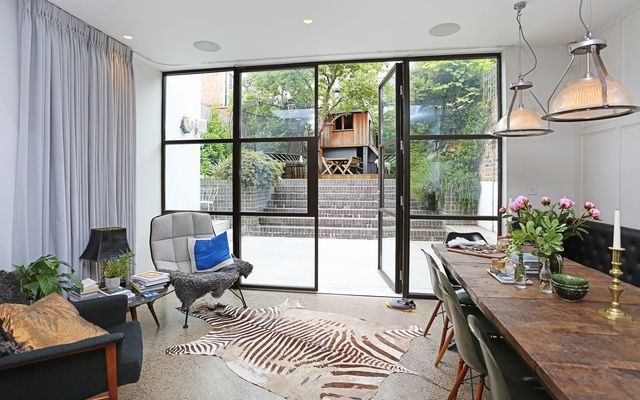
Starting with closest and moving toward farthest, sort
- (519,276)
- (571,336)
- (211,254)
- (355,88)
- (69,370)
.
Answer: (571,336) < (69,370) < (519,276) < (211,254) < (355,88)

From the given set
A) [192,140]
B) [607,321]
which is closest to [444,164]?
[607,321]

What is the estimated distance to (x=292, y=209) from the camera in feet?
14.2

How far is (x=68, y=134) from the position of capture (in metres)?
3.01

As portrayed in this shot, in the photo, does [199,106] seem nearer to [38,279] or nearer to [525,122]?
[38,279]

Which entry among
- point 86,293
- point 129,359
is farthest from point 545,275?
point 86,293

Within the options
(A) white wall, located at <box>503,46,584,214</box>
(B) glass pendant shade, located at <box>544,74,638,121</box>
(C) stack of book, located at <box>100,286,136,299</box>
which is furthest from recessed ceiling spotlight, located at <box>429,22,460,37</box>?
(C) stack of book, located at <box>100,286,136,299</box>

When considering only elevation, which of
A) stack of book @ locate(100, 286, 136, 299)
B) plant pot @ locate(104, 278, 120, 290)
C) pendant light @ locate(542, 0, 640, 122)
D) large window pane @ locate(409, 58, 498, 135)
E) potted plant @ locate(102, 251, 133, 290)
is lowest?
stack of book @ locate(100, 286, 136, 299)

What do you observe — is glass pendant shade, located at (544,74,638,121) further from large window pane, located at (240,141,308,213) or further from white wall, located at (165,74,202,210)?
white wall, located at (165,74,202,210)

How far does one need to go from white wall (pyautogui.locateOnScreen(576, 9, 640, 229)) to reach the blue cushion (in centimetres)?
387

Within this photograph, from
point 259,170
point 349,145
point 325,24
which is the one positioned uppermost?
point 349,145

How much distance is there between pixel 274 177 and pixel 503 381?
3.55 meters

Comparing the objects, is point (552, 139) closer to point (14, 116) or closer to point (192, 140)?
point (192, 140)

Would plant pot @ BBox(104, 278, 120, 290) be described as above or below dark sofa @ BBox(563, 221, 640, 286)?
below

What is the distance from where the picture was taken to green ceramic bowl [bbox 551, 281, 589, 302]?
1.67m
